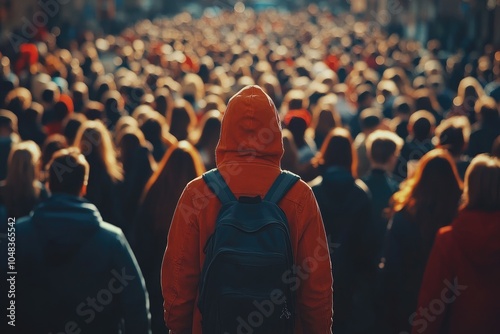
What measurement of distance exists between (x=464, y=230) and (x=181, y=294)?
1418 mm

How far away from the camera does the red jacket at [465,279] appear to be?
3930 mm

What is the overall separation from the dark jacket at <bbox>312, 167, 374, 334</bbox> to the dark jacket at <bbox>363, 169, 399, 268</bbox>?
0.83 ft

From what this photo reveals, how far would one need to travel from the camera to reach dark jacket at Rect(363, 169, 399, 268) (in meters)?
5.73

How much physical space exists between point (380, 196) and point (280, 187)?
2792mm

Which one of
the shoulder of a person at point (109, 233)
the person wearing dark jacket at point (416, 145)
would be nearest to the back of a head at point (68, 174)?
the shoulder of a person at point (109, 233)

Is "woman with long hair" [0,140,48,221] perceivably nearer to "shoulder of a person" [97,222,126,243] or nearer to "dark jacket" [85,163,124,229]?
"dark jacket" [85,163,124,229]

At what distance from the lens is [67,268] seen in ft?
12.5

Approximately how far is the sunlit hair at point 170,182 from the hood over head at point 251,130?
78.7 inches

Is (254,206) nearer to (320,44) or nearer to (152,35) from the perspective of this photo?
(320,44)

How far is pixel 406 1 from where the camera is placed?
45625 millimetres

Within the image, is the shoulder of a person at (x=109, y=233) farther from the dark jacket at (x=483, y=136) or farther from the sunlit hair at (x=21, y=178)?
the dark jacket at (x=483, y=136)

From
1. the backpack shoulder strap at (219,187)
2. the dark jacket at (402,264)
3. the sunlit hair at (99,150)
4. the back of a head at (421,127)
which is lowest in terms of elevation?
the dark jacket at (402,264)

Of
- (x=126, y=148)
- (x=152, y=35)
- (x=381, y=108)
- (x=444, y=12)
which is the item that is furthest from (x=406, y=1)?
(x=126, y=148)

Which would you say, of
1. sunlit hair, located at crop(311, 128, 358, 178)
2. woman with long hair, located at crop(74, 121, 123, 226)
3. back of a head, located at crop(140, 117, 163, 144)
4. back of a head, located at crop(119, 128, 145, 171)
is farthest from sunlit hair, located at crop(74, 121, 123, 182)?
sunlit hair, located at crop(311, 128, 358, 178)
